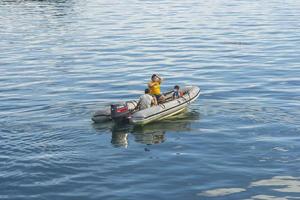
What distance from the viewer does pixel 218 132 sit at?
2467 cm

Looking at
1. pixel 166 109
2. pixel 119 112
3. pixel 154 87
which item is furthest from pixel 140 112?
pixel 154 87

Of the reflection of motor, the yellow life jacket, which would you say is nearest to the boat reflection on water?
the reflection of motor

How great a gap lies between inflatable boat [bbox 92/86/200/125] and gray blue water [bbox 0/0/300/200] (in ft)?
1.50

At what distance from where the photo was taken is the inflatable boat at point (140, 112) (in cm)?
2550

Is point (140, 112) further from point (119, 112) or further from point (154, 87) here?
point (154, 87)

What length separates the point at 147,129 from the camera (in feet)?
84.3

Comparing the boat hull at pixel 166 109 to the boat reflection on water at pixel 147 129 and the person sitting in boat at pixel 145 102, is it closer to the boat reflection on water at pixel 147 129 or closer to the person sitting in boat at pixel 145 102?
the boat reflection on water at pixel 147 129

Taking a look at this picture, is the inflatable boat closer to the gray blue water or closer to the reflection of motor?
the reflection of motor

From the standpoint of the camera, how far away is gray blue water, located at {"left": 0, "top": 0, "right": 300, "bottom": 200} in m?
18.9

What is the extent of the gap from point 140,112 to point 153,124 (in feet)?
3.78

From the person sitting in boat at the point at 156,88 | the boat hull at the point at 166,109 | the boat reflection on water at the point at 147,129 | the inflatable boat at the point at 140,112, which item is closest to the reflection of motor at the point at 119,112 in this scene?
the inflatable boat at the point at 140,112

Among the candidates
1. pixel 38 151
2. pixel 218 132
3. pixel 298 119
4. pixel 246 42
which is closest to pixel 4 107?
pixel 38 151

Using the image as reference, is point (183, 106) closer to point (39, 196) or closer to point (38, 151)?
point (38, 151)

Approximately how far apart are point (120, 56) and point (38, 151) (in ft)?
86.3
